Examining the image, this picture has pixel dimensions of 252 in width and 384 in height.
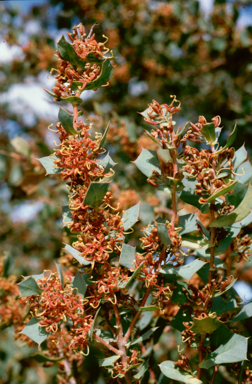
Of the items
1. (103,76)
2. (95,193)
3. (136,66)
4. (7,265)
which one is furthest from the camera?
(136,66)

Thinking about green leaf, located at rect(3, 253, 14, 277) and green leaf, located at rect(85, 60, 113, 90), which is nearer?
green leaf, located at rect(85, 60, 113, 90)

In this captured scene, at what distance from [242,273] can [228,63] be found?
1355 mm

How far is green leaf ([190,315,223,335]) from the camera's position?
28.1 inches

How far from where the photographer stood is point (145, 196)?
1869 millimetres

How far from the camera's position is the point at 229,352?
0.75 metres

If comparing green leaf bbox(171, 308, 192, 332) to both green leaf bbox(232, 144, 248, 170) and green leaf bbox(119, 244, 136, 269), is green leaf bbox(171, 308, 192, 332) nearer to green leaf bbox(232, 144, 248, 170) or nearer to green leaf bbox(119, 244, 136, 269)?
green leaf bbox(119, 244, 136, 269)

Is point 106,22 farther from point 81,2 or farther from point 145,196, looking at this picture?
point 145,196

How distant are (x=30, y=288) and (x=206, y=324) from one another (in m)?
0.36

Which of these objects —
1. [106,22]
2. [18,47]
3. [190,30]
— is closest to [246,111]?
[190,30]

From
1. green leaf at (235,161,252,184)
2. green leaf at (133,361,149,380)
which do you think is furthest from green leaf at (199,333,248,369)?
green leaf at (235,161,252,184)

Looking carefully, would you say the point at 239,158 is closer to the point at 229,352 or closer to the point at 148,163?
the point at 148,163

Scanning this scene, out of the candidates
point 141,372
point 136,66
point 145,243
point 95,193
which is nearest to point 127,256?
point 145,243

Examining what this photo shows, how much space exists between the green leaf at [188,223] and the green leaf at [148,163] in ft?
0.38

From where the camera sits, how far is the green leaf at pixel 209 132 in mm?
751
